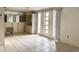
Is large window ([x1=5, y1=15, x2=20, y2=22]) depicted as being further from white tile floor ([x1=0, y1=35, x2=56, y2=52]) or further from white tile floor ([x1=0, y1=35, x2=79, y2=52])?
white tile floor ([x1=0, y1=35, x2=79, y2=52])

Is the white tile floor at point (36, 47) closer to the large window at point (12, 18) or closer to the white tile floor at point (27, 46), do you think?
the white tile floor at point (27, 46)

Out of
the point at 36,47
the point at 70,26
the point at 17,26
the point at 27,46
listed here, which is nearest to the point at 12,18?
the point at 17,26

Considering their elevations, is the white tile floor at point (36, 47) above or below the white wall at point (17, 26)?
below

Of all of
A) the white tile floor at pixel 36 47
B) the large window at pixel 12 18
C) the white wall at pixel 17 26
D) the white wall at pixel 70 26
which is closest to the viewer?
the white tile floor at pixel 36 47

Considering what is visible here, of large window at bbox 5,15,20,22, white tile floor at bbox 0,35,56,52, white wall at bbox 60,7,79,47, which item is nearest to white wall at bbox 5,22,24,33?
large window at bbox 5,15,20,22

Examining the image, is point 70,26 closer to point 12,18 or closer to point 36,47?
point 36,47

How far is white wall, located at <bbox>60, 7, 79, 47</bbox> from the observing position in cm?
551

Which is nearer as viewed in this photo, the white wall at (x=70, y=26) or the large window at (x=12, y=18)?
the white wall at (x=70, y=26)

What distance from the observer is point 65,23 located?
6305 millimetres

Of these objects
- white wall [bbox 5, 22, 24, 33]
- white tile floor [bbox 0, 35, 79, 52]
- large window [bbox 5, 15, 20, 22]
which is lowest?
white tile floor [bbox 0, 35, 79, 52]

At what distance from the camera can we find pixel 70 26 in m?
5.93

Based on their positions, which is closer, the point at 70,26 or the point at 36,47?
the point at 36,47

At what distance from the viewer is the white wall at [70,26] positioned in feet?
18.1

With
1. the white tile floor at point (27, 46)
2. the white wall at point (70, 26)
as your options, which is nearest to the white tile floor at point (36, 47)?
the white tile floor at point (27, 46)
